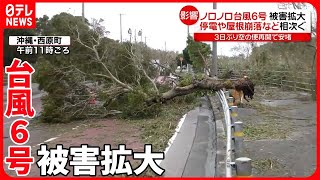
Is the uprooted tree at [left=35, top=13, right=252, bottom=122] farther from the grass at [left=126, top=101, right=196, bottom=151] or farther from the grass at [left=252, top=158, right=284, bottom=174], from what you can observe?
the grass at [left=252, top=158, right=284, bottom=174]

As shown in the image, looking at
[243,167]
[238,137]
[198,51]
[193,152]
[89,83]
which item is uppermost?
[198,51]

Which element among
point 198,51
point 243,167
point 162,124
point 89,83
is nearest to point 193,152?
point 162,124

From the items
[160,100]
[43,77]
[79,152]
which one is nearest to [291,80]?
[160,100]

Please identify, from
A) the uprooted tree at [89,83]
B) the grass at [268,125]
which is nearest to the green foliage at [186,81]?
the uprooted tree at [89,83]

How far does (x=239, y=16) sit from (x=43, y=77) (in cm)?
772

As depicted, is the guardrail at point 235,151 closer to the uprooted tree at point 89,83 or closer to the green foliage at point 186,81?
the green foliage at point 186,81

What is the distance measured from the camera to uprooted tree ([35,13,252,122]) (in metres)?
12.5

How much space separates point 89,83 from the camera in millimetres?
12922

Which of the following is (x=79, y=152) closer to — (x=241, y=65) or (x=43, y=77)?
(x=43, y=77)

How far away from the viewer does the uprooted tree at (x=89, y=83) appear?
1255 centimetres

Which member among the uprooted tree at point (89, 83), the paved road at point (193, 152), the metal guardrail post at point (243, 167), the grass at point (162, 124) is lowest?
the paved road at point (193, 152)

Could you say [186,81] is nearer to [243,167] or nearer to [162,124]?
[162,124]

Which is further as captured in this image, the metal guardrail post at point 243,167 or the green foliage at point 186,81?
the green foliage at point 186,81

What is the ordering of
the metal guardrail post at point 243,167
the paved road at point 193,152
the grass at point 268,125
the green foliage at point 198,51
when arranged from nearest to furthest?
the metal guardrail post at point 243,167, the paved road at point 193,152, the grass at point 268,125, the green foliage at point 198,51
